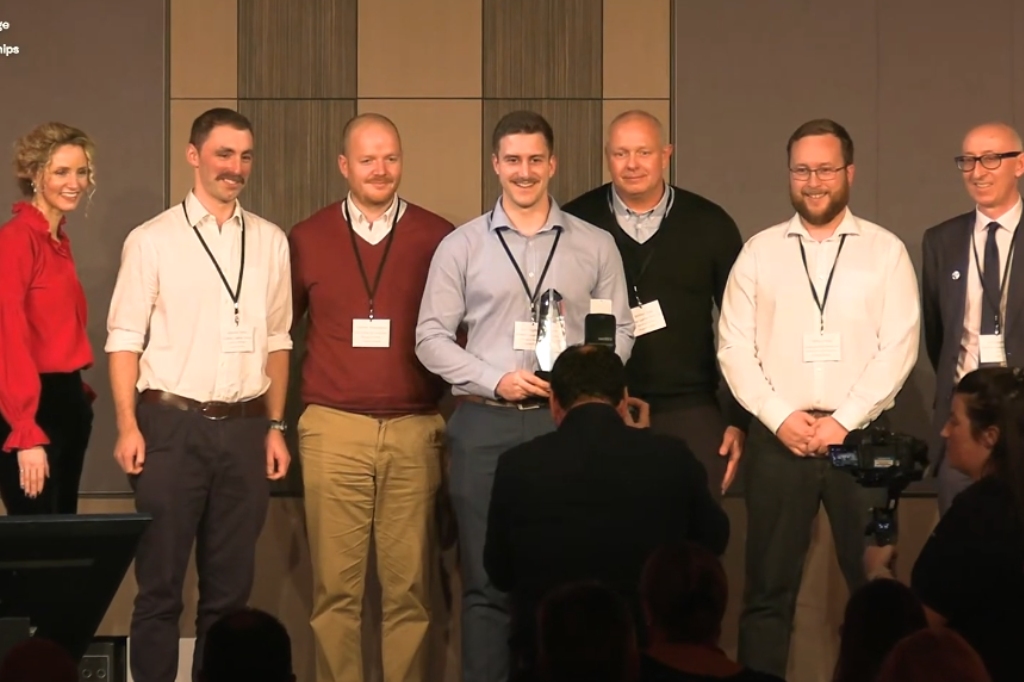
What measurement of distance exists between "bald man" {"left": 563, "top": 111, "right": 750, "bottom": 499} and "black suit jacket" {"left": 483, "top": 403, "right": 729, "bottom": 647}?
1.33m

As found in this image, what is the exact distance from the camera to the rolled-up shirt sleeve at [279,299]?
482 cm

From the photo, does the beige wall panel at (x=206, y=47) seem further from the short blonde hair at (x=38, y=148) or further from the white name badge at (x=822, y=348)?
the white name badge at (x=822, y=348)

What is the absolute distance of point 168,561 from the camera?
15.1ft

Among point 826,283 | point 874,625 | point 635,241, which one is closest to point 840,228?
point 826,283

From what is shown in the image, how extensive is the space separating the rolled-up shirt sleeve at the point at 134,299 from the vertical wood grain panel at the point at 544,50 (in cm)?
157

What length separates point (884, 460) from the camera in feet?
12.6

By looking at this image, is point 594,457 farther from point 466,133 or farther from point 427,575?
point 466,133

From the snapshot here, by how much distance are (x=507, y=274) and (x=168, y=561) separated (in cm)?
142

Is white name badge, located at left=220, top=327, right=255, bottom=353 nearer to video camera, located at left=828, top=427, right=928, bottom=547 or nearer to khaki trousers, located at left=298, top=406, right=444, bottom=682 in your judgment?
khaki trousers, located at left=298, top=406, right=444, bottom=682

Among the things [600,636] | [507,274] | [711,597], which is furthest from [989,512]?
[507,274]

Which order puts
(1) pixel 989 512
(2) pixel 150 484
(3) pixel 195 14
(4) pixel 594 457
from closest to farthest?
(1) pixel 989 512 → (4) pixel 594 457 → (2) pixel 150 484 → (3) pixel 195 14

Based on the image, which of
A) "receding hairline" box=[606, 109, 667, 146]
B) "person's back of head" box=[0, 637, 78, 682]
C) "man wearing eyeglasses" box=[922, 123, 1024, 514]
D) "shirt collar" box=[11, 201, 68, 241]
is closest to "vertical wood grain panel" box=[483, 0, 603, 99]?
"receding hairline" box=[606, 109, 667, 146]

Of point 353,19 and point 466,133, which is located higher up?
point 353,19

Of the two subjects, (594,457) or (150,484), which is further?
(150,484)
